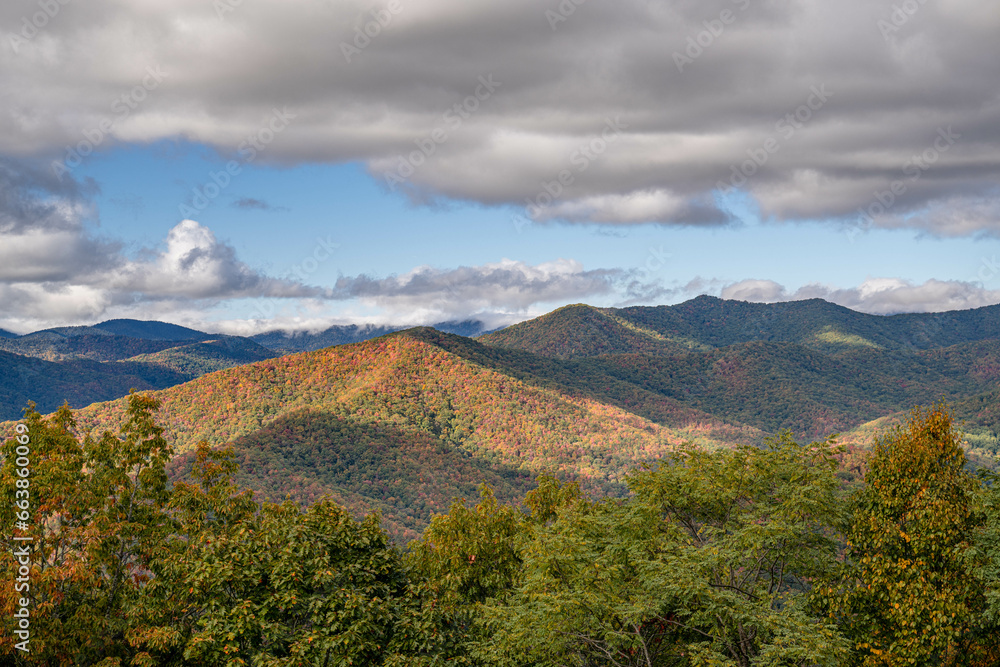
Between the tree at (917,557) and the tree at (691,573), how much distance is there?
172 centimetres

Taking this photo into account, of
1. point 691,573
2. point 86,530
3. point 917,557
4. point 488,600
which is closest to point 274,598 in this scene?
point 86,530

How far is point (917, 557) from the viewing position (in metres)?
20.2

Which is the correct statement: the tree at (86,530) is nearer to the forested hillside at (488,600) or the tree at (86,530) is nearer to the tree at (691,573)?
the forested hillside at (488,600)

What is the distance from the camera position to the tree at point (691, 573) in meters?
21.3

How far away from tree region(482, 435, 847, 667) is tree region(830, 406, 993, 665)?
172 cm

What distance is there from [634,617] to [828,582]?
859cm

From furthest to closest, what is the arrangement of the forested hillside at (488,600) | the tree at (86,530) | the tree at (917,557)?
the tree at (86,530) < the forested hillside at (488,600) < the tree at (917,557)

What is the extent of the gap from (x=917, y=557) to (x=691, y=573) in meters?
6.81

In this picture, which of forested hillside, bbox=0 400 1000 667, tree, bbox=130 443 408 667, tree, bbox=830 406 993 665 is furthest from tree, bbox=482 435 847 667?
tree, bbox=130 443 408 667

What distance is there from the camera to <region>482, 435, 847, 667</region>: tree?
21297 millimetres

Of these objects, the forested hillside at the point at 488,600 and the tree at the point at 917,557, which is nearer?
the tree at the point at 917,557

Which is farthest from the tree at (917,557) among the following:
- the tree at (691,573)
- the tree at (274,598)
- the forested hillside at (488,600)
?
the tree at (274,598)

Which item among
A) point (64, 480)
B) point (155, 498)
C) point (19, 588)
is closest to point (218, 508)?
point (155, 498)

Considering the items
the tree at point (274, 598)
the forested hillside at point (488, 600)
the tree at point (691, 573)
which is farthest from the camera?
the tree at point (691, 573)
